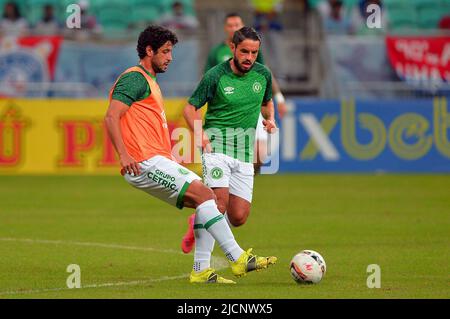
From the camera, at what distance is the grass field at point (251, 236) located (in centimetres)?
980

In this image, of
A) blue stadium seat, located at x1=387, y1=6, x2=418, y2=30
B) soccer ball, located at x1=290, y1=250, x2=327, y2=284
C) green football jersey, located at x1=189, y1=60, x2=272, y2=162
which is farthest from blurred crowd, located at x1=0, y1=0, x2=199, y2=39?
soccer ball, located at x1=290, y1=250, x2=327, y2=284

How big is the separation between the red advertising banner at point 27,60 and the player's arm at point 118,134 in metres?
14.3

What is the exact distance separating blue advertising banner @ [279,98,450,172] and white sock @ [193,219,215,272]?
44.1 ft

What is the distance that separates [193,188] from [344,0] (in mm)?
18687

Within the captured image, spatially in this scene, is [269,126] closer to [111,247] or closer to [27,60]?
[111,247]

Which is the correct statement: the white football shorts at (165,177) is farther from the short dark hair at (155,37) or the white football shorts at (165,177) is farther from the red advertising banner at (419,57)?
the red advertising banner at (419,57)

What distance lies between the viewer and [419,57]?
24797 millimetres

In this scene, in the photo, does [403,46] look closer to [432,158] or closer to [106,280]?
[432,158]

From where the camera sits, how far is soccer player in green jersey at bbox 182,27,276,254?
10953 mm

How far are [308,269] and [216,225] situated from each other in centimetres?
89

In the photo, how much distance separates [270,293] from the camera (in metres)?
9.34

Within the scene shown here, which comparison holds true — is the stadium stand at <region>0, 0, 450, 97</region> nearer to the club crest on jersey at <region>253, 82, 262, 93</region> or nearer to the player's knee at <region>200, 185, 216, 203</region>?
the club crest on jersey at <region>253, 82, 262, 93</region>
